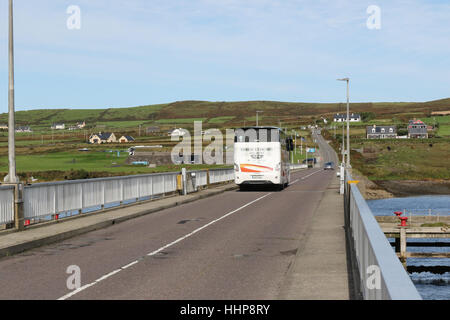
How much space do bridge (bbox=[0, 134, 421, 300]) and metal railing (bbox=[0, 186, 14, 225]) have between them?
0.08 feet

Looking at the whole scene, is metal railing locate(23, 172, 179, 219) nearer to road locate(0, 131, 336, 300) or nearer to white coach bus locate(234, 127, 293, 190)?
road locate(0, 131, 336, 300)

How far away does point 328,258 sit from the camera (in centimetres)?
1248

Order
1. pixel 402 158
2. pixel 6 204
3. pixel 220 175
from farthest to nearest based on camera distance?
pixel 402 158
pixel 220 175
pixel 6 204

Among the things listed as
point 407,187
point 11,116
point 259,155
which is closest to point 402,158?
point 407,187

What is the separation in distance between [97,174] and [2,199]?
72.8 meters

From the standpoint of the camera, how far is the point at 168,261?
12188 millimetres

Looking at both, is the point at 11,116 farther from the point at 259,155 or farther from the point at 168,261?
the point at 259,155

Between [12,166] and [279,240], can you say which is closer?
[279,240]

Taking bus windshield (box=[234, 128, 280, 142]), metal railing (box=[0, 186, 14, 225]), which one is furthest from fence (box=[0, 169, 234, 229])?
bus windshield (box=[234, 128, 280, 142])

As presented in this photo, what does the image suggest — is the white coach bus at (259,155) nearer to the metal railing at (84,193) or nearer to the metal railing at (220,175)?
the metal railing at (220,175)

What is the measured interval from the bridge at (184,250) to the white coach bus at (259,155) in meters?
11.3

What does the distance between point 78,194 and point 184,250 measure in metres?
7.43
